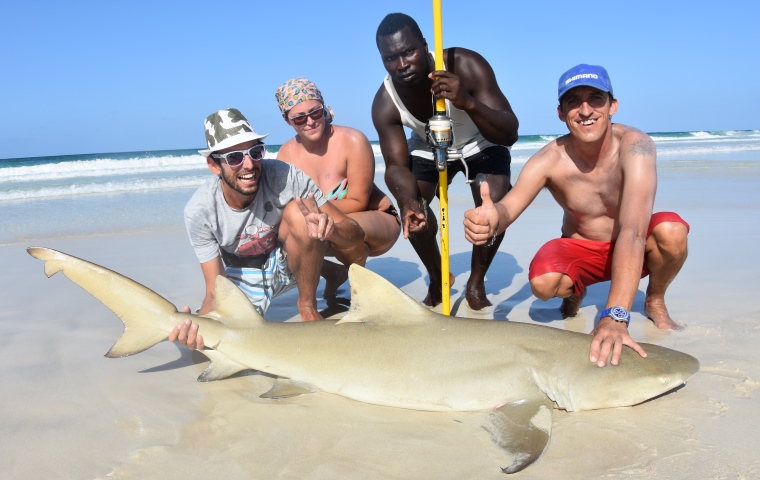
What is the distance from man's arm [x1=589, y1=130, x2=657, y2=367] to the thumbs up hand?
672mm

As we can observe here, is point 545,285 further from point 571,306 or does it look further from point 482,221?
point 482,221

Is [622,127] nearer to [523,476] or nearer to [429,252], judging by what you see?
[429,252]

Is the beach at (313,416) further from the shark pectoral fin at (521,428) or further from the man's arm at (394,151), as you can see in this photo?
the man's arm at (394,151)

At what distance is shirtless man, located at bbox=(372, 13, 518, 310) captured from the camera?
14.5 ft

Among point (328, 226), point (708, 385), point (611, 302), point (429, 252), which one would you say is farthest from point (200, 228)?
point (708, 385)

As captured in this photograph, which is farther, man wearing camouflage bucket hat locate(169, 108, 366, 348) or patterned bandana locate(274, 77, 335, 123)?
patterned bandana locate(274, 77, 335, 123)

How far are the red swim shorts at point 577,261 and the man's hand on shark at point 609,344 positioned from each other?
1150 millimetres

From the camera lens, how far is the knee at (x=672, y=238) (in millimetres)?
3873

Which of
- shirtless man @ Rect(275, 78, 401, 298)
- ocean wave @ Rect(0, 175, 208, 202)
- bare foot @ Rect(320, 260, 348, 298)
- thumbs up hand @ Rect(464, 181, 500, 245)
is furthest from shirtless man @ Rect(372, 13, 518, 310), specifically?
ocean wave @ Rect(0, 175, 208, 202)

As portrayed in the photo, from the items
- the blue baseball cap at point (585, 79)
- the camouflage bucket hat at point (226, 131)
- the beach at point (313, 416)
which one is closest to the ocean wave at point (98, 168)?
the beach at point (313, 416)

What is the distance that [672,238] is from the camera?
153 inches

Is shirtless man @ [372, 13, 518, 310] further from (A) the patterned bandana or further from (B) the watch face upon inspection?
(B) the watch face

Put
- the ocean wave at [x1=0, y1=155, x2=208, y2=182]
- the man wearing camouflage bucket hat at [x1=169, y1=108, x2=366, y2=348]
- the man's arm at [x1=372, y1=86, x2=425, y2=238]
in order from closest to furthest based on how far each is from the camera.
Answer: the man wearing camouflage bucket hat at [x1=169, y1=108, x2=366, y2=348]
the man's arm at [x1=372, y1=86, x2=425, y2=238]
the ocean wave at [x1=0, y1=155, x2=208, y2=182]

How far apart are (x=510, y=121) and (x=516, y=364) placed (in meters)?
2.21
